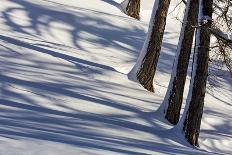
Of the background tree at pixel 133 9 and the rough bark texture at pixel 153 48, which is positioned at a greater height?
the background tree at pixel 133 9

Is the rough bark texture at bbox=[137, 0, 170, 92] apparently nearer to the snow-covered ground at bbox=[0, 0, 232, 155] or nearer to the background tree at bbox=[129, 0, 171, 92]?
the background tree at bbox=[129, 0, 171, 92]

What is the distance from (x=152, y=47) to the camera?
43.9ft

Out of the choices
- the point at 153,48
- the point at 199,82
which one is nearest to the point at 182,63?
the point at 199,82

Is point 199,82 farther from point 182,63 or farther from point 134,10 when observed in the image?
point 134,10

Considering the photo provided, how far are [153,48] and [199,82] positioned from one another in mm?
3807

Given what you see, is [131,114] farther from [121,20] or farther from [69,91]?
[121,20]

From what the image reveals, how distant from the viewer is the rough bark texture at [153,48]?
43.1 feet

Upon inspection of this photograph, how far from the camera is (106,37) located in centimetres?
1702

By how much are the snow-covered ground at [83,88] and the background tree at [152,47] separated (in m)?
0.34

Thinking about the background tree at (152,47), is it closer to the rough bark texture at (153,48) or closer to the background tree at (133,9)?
the rough bark texture at (153,48)

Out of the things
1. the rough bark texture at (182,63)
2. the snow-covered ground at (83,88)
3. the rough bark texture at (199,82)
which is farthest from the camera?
the rough bark texture at (182,63)

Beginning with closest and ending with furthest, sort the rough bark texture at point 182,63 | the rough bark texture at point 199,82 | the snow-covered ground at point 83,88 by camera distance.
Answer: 1. the snow-covered ground at point 83,88
2. the rough bark texture at point 199,82
3. the rough bark texture at point 182,63

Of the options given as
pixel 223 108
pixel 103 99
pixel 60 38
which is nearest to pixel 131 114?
pixel 103 99

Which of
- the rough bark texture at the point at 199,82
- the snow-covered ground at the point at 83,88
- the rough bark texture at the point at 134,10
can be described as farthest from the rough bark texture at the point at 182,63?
the rough bark texture at the point at 134,10
